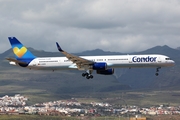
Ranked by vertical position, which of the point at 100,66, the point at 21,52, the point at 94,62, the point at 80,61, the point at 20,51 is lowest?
the point at 100,66

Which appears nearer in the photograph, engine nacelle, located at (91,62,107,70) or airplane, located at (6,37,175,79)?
airplane, located at (6,37,175,79)

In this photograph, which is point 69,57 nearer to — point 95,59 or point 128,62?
point 95,59

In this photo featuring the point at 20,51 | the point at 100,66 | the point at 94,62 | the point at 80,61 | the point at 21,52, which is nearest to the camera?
the point at 100,66

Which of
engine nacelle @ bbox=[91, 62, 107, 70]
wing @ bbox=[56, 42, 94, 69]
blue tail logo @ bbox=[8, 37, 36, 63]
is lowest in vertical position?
engine nacelle @ bbox=[91, 62, 107, 70]

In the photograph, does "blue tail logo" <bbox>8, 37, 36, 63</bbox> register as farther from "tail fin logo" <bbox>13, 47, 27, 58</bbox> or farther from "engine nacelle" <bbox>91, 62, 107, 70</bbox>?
"engine nacelle" <bbox>91, 62, 107, 70</bbox>

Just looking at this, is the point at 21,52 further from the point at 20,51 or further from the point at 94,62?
the point at 94,62

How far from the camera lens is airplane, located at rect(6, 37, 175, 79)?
129 m

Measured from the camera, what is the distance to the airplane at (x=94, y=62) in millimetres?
128875

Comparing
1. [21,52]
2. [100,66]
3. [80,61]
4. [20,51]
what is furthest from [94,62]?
[20,51]

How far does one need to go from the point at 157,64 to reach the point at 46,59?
31.8m

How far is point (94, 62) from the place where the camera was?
132m

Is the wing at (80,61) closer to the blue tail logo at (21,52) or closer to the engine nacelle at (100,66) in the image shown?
the engine nacelle at (100,66)

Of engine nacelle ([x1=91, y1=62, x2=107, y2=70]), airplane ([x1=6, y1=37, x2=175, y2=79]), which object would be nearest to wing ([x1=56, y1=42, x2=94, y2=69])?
airplane ([x1=6, y1=37, x2=175, y2=79])

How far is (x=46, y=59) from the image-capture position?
453 ft
